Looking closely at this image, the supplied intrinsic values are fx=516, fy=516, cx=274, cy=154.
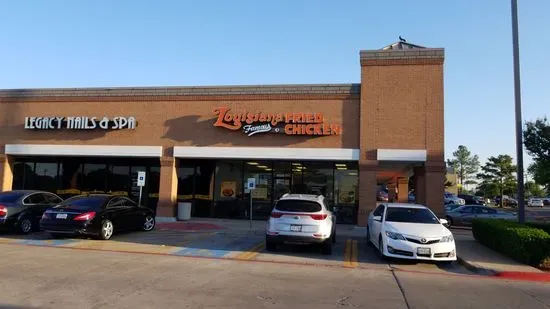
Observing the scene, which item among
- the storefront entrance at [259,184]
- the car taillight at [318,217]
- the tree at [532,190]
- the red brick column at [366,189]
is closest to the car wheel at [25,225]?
the storefront entrance at [259,184]

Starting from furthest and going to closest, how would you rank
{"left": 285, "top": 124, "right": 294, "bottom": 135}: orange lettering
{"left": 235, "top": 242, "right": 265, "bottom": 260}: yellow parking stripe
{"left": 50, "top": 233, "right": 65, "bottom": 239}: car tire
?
{"left": 285, "top": 124, "right": 294, "bottom": 135}: orange lettering
{"left": 50, "top": 233, "right": 65, "bottom": 239}: car tire
{"left": 235, "top": 242, "right": 265, "bottom": 260}: yellow parking stripe

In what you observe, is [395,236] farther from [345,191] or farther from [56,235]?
[56,235]

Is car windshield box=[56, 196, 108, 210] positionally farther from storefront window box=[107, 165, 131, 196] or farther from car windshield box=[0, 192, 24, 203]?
storefront window box=[107, 165, 131, 196]

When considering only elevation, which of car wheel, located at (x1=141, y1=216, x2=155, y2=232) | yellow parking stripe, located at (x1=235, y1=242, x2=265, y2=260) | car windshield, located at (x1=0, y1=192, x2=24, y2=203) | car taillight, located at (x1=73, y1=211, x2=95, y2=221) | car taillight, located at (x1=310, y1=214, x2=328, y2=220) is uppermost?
car windshield, located at (x1=0, y1=192, x2=24, y2=203)

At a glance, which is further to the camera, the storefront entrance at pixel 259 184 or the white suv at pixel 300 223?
the storefront entrance at pixel 259 184

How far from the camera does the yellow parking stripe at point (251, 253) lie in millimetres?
13522

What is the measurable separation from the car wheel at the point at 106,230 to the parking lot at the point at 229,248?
22 cm

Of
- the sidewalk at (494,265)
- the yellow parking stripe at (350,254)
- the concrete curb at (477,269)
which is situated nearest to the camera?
the sidewalk at (494,265)

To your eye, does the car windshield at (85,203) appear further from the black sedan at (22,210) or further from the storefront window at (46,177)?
the storefront window at (46,177)

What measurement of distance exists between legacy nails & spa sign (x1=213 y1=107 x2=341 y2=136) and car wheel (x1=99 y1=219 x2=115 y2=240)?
25.2 feet

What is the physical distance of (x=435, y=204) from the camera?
2097 centimetres

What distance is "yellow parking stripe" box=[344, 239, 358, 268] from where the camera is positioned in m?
13.1

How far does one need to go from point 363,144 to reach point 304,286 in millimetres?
12855

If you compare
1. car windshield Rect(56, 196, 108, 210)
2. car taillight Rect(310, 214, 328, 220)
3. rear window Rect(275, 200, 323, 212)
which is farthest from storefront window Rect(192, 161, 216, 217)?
car taillight Rect(310, 214, 328, 220)
